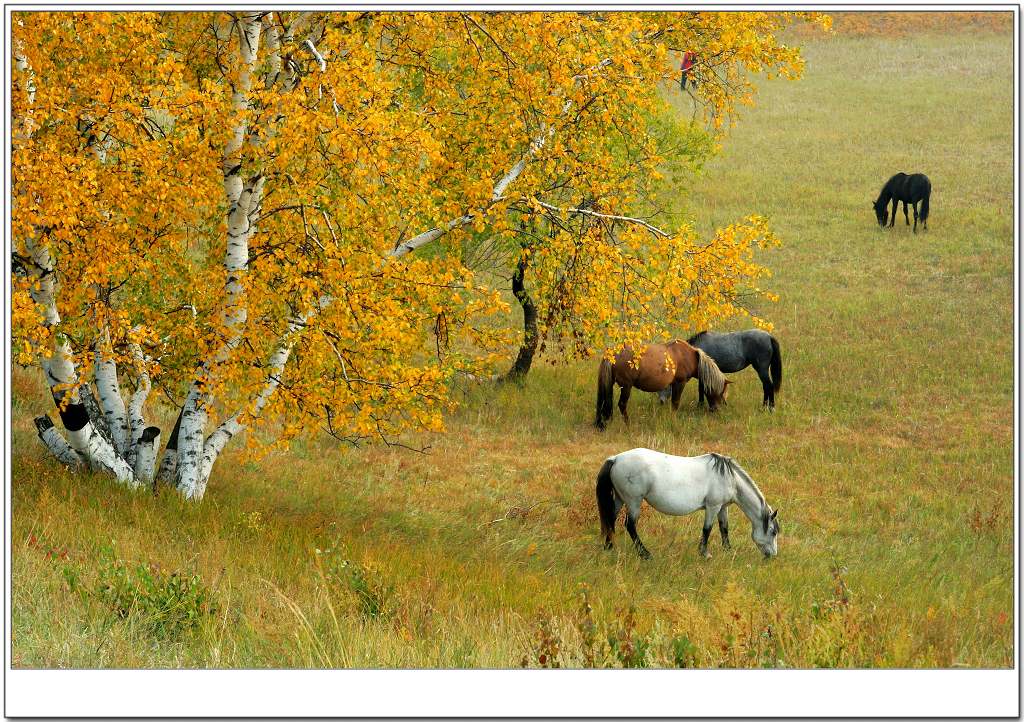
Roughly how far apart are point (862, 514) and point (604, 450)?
4.96m

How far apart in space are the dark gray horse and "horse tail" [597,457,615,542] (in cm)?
863

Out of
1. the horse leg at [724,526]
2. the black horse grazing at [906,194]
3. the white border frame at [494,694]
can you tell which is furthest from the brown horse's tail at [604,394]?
the black horse grazing at [906,194]

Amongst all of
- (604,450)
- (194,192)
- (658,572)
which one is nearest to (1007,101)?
(604,450)

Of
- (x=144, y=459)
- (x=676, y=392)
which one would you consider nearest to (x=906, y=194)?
(x=676, y=392)

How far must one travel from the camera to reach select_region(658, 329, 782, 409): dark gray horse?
2050 cm

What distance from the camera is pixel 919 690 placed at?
19.8ft

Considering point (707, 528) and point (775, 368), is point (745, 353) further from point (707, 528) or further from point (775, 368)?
point (707, 528)

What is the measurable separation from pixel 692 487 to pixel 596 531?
1874mm

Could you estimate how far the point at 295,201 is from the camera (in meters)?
10.8

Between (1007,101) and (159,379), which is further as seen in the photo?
(1007,101)

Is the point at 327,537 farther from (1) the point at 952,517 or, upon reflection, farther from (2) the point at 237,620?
(1) the point at 952,517

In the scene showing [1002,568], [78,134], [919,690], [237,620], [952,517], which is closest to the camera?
[919,690]

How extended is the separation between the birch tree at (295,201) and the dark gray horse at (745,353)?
949 centimetres

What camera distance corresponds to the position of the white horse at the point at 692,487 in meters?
11.7
